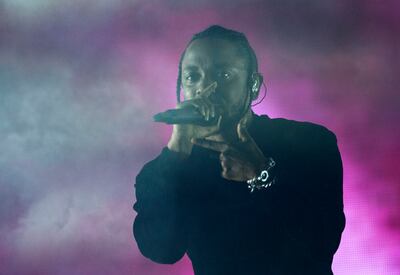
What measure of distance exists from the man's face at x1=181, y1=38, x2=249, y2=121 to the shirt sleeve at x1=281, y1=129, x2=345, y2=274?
0.35 metres

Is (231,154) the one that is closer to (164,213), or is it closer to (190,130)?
(190,130)

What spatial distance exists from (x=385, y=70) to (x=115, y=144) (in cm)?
126

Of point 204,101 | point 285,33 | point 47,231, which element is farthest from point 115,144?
point 285,33

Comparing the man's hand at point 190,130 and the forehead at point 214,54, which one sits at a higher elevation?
the forehead at point 214,54

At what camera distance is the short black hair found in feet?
7.26

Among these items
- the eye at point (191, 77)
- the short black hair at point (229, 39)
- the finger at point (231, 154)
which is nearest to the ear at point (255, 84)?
the short black hair at point (229, 39)

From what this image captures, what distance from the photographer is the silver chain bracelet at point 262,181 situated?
1963mm

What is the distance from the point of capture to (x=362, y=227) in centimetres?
214

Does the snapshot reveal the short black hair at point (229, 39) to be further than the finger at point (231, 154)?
Yes

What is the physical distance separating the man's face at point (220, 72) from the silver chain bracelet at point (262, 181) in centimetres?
27

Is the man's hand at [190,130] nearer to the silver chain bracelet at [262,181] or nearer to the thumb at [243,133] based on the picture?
the thumb at [243,133]

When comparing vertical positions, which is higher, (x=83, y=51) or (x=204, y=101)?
(x=83, y=51)

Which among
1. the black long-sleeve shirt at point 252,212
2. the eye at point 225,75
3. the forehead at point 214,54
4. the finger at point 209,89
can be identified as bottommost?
the black long-sleeve shirt at point 252,212

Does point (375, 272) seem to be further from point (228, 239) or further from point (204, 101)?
point (204, 101)
